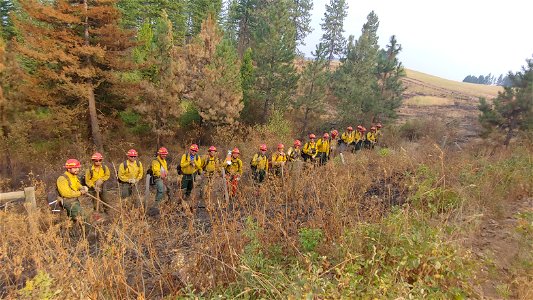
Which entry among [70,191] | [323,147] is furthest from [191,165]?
[323,147]

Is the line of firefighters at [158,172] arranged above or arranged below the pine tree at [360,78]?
below

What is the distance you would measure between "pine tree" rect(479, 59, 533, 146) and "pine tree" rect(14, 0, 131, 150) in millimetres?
19756

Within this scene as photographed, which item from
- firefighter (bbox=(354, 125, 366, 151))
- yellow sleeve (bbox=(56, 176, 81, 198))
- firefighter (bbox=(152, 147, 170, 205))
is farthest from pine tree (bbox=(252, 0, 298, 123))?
yellow sleeve (bbox=(56, 176, 81, 198))

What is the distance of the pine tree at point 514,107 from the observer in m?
15.1

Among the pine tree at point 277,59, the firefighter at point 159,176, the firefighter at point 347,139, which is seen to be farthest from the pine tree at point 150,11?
the firefighter at point 159,176

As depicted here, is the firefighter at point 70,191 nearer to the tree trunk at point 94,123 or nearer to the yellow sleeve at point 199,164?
the yellow sleeve at point 199,164

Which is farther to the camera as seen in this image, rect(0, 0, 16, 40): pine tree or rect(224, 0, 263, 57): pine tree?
rect(224, 0, 263, 57): pine tree

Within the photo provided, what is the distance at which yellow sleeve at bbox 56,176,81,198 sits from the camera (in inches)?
229

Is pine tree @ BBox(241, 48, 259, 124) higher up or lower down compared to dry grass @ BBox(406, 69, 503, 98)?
lower down

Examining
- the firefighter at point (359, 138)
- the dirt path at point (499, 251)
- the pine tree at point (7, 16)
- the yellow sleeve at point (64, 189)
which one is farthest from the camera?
the pine tree at point (7, 16)

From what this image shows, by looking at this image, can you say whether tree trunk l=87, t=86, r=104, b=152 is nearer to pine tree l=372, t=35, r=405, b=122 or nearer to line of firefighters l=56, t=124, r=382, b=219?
line of firefighters l=56, t=124, r=382, b=219

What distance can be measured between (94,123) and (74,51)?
3608 millimetres

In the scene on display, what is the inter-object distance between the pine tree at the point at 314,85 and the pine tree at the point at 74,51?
37.8 ft

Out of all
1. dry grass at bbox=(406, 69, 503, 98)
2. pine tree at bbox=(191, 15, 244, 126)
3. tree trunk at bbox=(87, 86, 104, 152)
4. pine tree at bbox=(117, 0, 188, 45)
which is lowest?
tree trunk at bbox=(87, 86, 104, 152)
